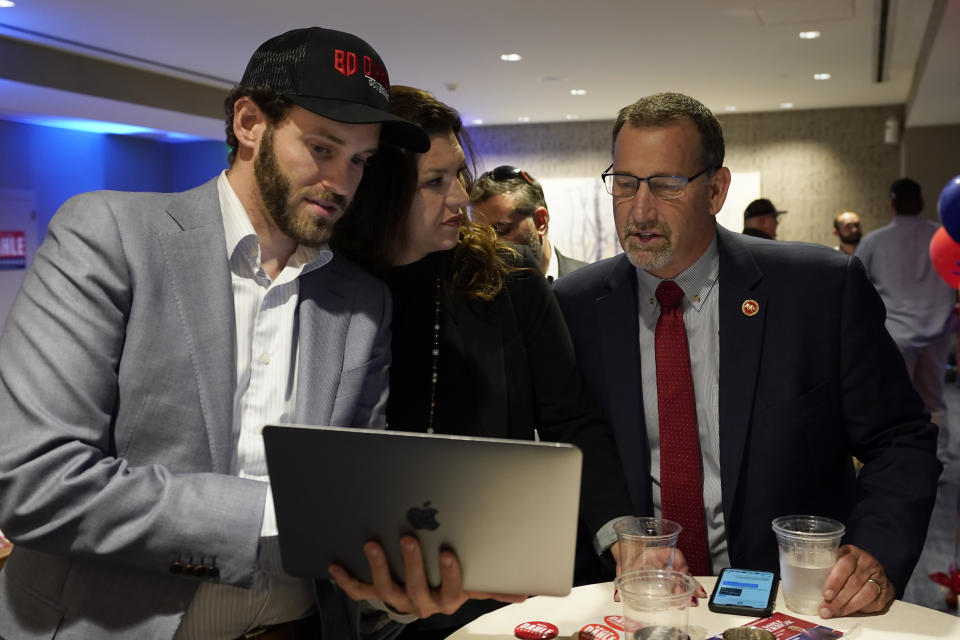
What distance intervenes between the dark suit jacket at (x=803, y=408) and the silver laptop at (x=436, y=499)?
0.84 metres

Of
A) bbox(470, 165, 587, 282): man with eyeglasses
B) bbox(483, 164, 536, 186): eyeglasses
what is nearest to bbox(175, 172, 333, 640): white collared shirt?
bbox(470, 165, 587, 282): man with eyeglasses

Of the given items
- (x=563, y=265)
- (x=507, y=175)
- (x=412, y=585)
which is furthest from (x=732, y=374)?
(x=563, y=265)

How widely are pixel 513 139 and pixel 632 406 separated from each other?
12250 mm

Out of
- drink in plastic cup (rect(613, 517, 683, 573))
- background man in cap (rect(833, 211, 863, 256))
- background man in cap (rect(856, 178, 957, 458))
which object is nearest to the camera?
drink in plastic cup (rect(613, 517, 683, 573))

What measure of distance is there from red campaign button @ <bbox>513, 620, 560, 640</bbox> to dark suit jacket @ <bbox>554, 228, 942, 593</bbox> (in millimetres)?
564

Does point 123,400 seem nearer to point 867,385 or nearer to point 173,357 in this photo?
point 173,357

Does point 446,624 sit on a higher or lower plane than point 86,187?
lower

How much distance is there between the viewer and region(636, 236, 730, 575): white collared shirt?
1944 mm

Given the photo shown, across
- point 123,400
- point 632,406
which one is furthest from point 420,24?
point 123,400

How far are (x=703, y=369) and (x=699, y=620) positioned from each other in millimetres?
662

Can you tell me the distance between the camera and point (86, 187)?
1179cm

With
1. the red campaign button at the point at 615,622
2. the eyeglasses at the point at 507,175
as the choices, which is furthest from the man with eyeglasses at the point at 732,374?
the eyeglasses at the point at 507,175

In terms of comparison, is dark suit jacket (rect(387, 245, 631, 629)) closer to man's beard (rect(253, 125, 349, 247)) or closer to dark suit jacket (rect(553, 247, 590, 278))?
man's beard (rect(253, 125, 349, 247))

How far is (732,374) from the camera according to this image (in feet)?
6.37
